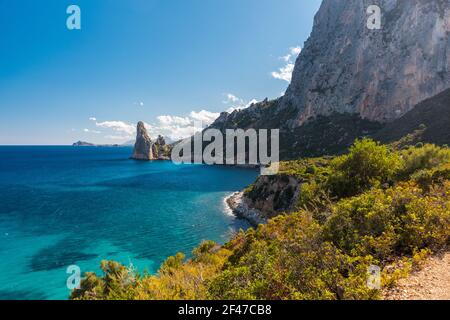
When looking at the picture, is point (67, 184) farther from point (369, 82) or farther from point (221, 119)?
point (221, 119)

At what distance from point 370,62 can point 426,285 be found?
330 feet

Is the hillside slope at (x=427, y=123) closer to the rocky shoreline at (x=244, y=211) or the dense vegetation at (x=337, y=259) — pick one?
the rocky shoreline at (x=244, y=211)

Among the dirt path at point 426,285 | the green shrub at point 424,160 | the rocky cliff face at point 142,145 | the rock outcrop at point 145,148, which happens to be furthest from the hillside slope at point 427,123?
the rocky cliff face at point 142,145

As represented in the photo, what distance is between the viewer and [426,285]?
7430mm

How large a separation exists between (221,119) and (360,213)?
566 ft

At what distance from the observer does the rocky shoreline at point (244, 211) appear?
139 ft

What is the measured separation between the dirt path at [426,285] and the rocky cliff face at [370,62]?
87472 millimetres

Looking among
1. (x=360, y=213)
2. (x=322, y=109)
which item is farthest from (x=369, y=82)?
(x=360, y=213)

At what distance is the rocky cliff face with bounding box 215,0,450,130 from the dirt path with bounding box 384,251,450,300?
87.5 metres

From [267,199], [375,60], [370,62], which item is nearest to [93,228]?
[267,199]

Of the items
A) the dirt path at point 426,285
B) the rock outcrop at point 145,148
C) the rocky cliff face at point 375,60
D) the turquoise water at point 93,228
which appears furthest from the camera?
the rock outcrop at point 145,148

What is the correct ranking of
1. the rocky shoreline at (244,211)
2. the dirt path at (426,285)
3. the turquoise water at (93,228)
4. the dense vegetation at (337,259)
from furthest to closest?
the rocky shoreline at (244,211)
the turquoise water at (93,228)
the dense vegetation at (337,259)
the dirt path at (426,285)

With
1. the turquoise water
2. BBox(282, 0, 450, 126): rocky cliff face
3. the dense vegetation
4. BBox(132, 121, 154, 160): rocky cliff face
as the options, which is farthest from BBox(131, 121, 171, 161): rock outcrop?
the dense vegetation

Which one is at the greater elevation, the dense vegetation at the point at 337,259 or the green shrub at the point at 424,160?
the green shrub at the point at 424,160
